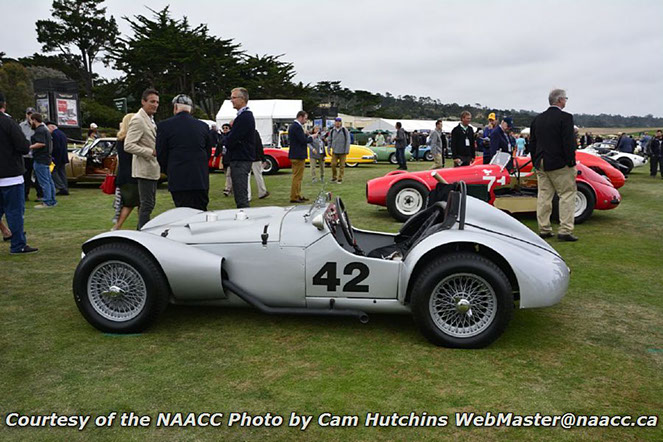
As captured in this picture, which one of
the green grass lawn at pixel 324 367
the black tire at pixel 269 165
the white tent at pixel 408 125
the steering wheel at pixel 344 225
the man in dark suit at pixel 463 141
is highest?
the white tent at pixel 408 125

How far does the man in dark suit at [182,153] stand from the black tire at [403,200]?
12.1ft

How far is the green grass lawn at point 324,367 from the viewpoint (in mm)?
2617

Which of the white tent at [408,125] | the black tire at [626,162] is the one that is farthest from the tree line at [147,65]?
the black tire at [626,162]

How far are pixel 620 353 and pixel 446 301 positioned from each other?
1.18 meters

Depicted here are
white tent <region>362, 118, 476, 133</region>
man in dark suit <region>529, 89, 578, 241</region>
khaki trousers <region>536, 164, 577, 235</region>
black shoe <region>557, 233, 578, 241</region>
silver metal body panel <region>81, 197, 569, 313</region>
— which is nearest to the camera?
silver metal body panel <region>81, 197, 569, 313</region>

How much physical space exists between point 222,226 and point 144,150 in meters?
2.31

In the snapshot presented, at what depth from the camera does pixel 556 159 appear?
6438 millimetres

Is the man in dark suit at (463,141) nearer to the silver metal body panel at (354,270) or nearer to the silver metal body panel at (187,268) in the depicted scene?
the silver metal body panel at (354,270)

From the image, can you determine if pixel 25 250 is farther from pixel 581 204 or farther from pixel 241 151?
pixel 581 204

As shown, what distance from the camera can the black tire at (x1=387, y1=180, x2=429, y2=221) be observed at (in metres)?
8.20

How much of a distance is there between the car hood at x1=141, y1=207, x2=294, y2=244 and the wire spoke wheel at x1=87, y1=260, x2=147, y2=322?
41 cm

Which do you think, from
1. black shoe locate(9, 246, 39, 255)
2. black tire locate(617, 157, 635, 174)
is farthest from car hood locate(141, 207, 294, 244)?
black tire locate(617, 157, 635, 174)

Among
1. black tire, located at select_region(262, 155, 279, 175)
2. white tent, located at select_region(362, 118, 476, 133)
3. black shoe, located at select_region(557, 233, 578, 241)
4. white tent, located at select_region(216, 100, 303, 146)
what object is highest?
white tent, located at select_region(362, 118, 476, 133)

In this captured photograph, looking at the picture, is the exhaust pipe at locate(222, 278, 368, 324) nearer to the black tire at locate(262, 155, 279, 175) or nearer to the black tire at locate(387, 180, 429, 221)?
the black tire at locate(387, 180, 429, 221)
